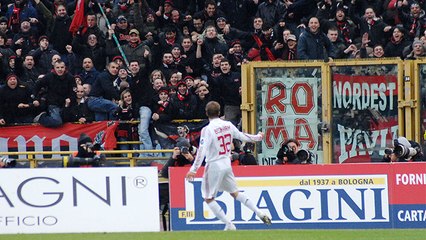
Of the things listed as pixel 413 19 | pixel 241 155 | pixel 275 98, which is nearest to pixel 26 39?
pixel 275 98

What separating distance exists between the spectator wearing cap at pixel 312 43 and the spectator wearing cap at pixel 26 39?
602 cm

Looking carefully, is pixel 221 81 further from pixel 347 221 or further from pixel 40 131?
pixel 347 221

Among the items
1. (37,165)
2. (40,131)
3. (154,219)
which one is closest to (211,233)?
(154,219)

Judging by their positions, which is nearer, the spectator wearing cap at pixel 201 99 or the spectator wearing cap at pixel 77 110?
the spectator wearing cap at pixel 201 99

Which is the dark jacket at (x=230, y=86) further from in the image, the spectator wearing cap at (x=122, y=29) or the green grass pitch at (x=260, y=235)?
the green grass pitch at (x=260, y=235)

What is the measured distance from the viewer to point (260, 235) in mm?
18500

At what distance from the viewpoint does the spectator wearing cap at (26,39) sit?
27938 mm

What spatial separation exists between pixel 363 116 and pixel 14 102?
259 inches

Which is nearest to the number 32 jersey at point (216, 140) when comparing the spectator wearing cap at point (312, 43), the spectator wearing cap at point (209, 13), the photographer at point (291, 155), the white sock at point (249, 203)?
the white sock at point (249, 203)

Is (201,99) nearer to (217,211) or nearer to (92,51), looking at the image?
(92,51)

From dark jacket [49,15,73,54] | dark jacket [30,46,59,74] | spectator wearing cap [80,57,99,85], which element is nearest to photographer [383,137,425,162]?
spectator wearing cap [80,57,99,85]

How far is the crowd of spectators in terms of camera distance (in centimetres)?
2531

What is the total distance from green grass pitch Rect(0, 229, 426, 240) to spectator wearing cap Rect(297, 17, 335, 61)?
6.25m

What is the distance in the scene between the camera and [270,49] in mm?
26609
